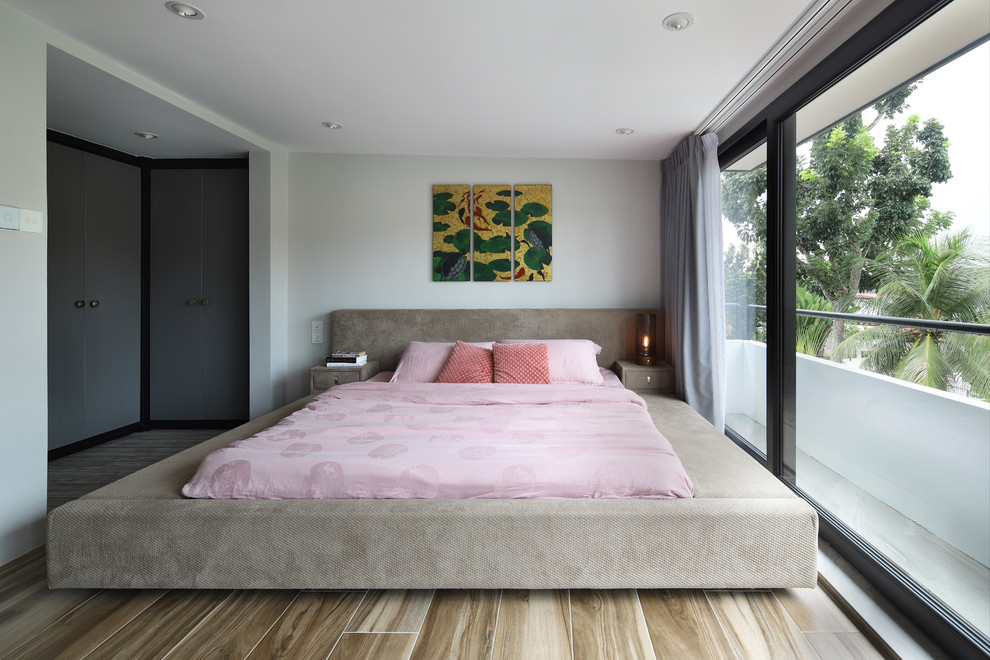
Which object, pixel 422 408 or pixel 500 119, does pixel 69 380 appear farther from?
pixel 500 119

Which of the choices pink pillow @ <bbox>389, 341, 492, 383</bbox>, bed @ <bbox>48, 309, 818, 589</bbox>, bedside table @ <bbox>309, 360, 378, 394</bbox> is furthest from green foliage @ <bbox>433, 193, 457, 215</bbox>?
bed @ <bbox>48, 309, 818, 589</bbox>

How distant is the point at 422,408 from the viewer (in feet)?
9.14

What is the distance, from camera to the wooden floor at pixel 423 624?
5.11 ft

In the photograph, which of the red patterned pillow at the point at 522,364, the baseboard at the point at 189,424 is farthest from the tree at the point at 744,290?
the baseboard at the point at 189,424

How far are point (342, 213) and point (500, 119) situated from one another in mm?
1610

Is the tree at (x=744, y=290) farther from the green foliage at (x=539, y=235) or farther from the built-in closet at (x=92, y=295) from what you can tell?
the built-in closet at (x=92, y=295)

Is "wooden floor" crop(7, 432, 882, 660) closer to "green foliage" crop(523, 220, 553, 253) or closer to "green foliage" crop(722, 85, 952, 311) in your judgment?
"green foliage" crop(722, 85, 952, 311)

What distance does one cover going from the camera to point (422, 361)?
3697mm

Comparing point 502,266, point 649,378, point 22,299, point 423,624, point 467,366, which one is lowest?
point 423,624

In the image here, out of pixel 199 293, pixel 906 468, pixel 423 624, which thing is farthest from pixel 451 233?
pixel 906 468

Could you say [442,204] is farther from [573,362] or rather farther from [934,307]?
[934,307]

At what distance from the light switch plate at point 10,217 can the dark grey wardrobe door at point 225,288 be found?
2042mm

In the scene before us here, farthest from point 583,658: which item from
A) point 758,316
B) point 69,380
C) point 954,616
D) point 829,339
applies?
point 69,380

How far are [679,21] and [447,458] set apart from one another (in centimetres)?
→ 201
